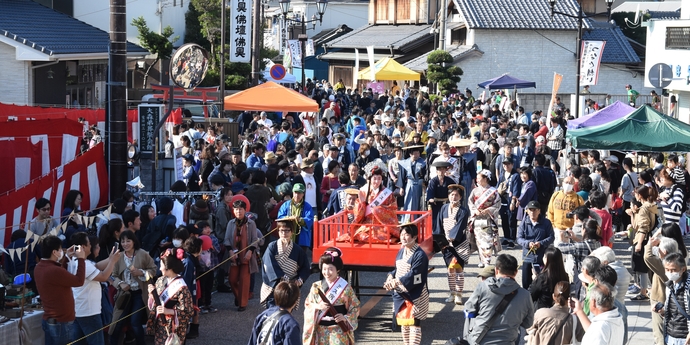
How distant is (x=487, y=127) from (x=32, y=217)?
11207 mm

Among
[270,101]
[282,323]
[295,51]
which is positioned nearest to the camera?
[282,323]

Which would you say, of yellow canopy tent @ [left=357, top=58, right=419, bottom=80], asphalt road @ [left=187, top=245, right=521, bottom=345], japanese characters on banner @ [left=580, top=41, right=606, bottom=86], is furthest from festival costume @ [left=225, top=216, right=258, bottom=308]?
yellow canopy tent @ [left=357, top=58, right=419, bottom=80]

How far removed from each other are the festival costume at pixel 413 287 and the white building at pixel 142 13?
2678 centimetres

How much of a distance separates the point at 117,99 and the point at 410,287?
516cm

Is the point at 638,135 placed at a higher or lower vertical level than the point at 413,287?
higher

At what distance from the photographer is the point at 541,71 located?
39.3 meters

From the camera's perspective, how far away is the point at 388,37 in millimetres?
47656

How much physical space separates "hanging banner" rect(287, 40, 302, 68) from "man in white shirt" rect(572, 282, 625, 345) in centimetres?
2874

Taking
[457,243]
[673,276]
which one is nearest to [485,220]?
[457,243]

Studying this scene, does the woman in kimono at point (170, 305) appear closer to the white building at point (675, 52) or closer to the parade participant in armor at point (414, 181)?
the parade participant in armor at point (414, 181)

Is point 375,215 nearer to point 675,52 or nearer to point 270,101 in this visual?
point 270,101

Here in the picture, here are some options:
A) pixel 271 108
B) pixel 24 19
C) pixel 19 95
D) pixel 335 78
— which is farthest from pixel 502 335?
pixel 335 78

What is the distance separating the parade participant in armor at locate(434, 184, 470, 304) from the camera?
11331mm

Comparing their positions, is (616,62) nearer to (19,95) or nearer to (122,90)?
(19,95)
